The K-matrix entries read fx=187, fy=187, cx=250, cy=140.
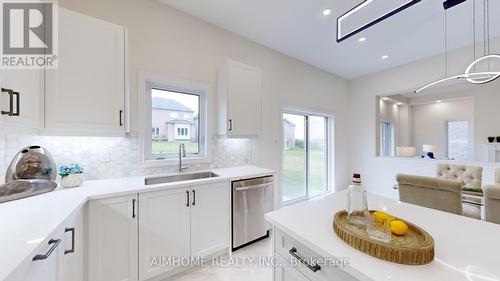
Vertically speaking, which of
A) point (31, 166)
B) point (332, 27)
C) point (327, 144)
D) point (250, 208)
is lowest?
point (250, 208)

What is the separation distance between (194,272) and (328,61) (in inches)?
169

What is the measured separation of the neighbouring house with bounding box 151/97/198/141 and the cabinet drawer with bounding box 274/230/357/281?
1.95 metres

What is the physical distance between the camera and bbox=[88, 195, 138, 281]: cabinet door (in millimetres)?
1459

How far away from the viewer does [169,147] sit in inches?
96.8

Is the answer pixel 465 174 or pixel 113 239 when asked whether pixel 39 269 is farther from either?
pixel 465 174

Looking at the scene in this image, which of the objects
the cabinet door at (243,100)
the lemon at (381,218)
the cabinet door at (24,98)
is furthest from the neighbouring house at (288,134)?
the cabinet door at (24,98)

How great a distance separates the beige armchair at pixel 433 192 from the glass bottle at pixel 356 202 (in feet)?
5.00

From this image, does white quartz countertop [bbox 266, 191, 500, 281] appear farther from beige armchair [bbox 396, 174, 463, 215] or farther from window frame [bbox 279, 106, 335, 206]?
window frame [bbox 279, 106, 335, 206]

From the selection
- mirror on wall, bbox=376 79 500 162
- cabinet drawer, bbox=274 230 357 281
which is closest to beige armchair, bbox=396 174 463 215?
cabinet drawer, bbox=274 230 357 281

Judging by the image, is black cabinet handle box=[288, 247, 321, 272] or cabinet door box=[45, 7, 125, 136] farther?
cabinet door box=[45, 7, 125, 136]

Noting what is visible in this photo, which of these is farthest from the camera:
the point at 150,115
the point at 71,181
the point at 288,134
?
the point at 288,134

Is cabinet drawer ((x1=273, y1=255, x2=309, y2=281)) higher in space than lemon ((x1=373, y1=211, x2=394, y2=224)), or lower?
lower

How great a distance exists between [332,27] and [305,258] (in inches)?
122

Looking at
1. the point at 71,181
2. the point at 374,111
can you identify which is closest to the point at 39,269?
the point at 71,181
